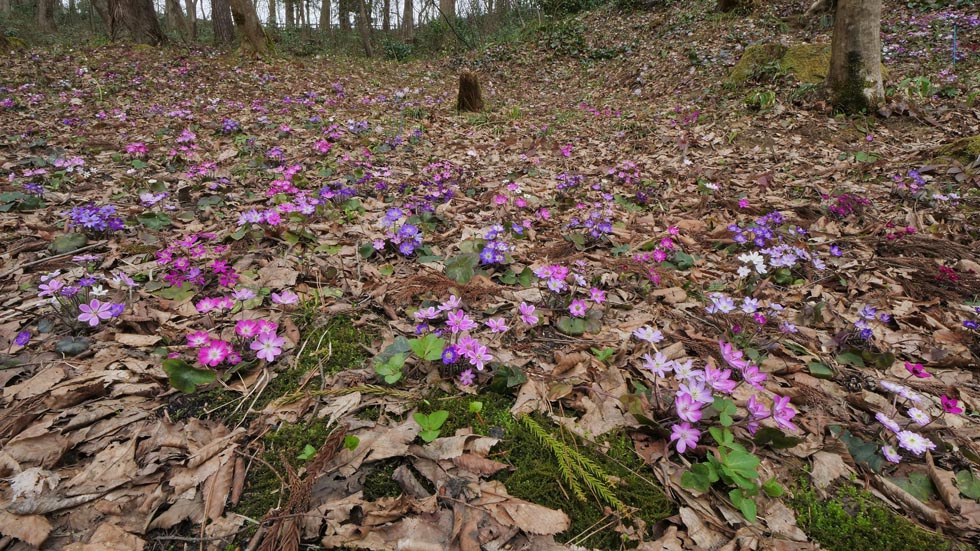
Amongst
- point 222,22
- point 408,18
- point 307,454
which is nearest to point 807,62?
point 307,454

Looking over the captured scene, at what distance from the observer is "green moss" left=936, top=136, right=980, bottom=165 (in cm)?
406

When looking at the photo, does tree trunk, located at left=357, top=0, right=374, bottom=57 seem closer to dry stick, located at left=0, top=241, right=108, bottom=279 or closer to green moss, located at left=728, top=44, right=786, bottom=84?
green moss, located at left=728, top=44, right=786, bottom=84

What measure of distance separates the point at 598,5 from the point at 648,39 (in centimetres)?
546

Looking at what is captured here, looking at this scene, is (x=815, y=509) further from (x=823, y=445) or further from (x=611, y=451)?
(x=611, y=451)

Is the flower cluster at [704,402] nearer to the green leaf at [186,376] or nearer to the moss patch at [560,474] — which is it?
the moss patch at [560,474]

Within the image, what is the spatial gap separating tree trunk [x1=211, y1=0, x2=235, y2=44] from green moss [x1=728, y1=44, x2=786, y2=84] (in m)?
12.9

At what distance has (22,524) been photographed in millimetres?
1114

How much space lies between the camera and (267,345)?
1.72 metres

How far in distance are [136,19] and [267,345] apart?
44.3ft

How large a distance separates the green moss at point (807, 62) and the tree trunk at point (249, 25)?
1118 cm

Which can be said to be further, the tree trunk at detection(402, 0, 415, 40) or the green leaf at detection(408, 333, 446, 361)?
the tree trunk at detection(402, 0, 415, 40)

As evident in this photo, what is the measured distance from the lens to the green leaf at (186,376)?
1583 mm

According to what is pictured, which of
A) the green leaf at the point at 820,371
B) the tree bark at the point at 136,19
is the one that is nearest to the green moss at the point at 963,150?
the green leaf at the point at 820,371

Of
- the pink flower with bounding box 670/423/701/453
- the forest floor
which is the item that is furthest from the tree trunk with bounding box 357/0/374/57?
the pink flower with bounding box 670/423/701/453
